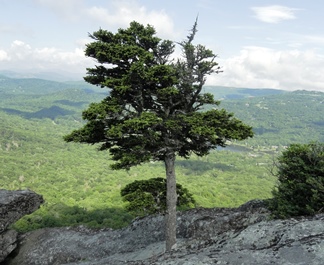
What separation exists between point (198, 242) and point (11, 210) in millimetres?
21207

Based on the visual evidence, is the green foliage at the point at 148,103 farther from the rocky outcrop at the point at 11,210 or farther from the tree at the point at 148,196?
the rocky outcrop at the point at 11,210

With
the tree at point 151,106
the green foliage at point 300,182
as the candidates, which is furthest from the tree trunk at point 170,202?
the green foliage at point 300,182

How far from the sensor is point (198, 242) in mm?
13914

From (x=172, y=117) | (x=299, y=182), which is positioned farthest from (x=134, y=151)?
(x=299, y=182)

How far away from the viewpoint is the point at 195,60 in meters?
18.1

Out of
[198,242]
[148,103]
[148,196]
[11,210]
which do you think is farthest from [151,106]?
[11,210]

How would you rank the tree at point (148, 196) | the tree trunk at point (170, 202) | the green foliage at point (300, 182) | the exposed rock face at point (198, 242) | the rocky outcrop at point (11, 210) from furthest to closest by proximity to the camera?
1. the rocky outcrop at point (11, 210)
2. the tree trunk at point (170, 202)
3. the tree at point (148, 196)
4. the green foliage at point (300, 182)
5. the exposed rock face at point (198, 242)

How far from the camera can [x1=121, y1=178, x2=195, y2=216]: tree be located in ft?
61.1

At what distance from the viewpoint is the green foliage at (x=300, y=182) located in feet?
51.0

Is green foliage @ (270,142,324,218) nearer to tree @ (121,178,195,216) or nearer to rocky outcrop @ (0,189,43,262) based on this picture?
tree @ (121,178,195,216)

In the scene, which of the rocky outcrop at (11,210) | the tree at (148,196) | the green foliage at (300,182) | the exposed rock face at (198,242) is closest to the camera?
the exposed rock face at (198,242)

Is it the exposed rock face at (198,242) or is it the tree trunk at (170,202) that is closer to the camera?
the exposed rock face at (198,242)

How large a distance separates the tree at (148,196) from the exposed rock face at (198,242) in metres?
2.76

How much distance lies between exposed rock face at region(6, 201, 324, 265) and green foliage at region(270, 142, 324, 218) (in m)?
1.48
